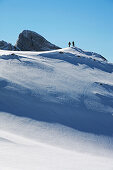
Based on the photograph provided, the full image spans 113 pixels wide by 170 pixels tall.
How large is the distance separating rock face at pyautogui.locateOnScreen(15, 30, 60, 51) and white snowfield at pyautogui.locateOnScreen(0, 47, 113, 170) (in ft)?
40.1

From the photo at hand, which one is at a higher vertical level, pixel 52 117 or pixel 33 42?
pixel 33 42

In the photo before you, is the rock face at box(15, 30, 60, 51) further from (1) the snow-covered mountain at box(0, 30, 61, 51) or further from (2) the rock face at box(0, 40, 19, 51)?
(2) the rock face at box(0, 40, 19, 51)

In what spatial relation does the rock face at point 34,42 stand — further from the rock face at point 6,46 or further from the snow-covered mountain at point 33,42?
the rock face at point 6,46

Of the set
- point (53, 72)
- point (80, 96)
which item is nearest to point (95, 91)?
point (80, 96)

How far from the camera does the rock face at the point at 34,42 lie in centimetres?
2127

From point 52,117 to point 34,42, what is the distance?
16.6m

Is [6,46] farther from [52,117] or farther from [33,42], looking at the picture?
[52,117]

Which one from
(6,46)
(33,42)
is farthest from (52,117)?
(33,42)

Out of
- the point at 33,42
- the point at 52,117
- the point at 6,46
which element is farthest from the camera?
the point at 33,42

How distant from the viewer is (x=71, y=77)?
8562 millimetres

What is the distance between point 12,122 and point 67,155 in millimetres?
1866

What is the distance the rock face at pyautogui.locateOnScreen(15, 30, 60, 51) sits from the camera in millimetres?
21266

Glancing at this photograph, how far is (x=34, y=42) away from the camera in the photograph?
21219mm

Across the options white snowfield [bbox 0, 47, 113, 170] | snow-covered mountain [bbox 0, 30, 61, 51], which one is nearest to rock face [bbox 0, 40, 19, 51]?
snow-covered mountain [bbox 0, 30, 61, 51]
